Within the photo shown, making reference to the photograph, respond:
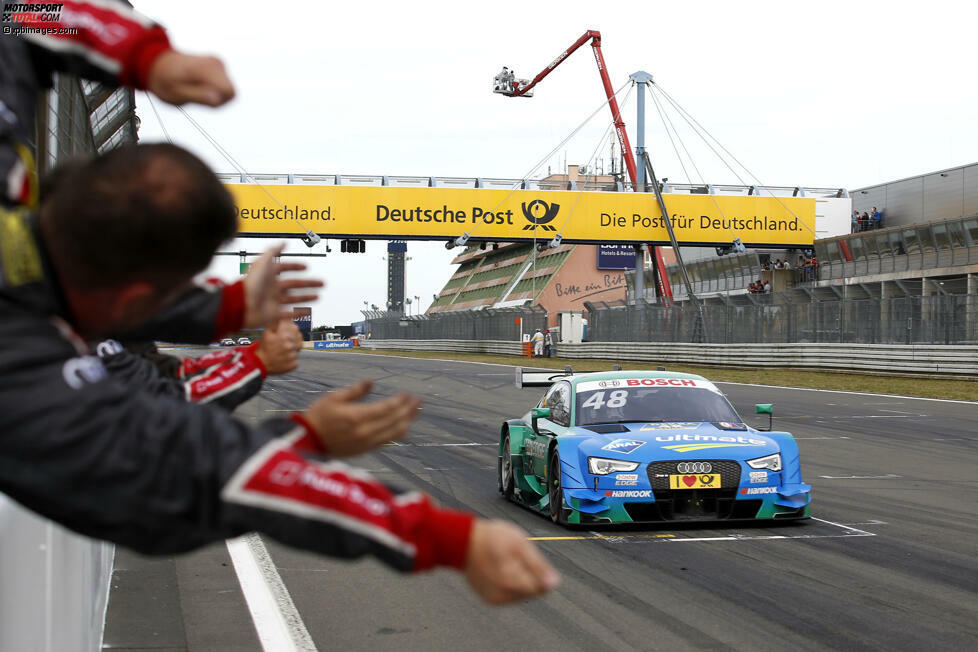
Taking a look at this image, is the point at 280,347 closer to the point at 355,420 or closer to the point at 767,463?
the point at 355,420

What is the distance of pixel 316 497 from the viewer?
1.91 m

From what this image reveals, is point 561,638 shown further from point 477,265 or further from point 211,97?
point 477,265

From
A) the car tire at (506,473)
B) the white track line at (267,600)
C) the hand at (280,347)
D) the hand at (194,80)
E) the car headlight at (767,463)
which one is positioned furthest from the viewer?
the car tire at (506,473)

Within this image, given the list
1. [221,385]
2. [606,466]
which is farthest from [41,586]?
[606,466]

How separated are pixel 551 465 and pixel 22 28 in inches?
221

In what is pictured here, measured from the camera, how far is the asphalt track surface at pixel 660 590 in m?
5.99

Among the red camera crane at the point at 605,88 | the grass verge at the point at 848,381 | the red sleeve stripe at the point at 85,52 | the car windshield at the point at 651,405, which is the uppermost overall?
the red camera crane at the point at 605,88

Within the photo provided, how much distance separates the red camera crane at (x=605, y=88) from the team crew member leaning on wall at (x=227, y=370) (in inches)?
2242

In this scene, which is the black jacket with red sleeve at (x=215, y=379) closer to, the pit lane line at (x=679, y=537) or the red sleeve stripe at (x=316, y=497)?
the red sleeve stripe at (x=316, y=497)

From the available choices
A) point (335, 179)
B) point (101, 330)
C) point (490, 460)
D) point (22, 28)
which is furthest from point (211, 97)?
point (335, 179)

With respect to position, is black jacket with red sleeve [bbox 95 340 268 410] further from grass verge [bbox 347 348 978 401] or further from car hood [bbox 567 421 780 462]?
grass verge [bbox 347 348 978 401]

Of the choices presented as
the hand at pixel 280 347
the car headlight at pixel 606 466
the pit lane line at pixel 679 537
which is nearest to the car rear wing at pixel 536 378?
the car headlight at pixel 606 466

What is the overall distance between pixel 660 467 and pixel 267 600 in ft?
12.1
